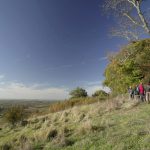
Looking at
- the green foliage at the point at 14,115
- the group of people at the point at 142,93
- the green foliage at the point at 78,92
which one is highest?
the green foliage at the point at 78,92

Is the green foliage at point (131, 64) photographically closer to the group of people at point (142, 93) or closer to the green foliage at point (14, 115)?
the group of people at point (142, 93)

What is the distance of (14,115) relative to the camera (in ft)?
99.5

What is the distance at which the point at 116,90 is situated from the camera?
39625 millimetres

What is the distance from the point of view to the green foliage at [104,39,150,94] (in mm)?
35781

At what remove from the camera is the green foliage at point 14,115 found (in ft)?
97.4

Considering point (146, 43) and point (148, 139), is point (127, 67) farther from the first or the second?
point (148, 139)

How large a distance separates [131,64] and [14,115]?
15179 millimetres

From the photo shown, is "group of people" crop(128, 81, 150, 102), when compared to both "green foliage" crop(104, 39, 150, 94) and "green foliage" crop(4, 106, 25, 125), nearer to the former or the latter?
"green foliage" crop(104, 39, 150, 94)

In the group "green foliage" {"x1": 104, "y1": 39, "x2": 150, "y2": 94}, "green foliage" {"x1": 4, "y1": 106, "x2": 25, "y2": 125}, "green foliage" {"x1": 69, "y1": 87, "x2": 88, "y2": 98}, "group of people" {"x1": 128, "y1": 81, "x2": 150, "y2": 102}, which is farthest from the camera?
"green foliage" {"x1": 69, "y1": 87, "x2": 88, "y2": 98}

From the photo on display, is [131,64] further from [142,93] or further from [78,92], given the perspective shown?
[78,92]

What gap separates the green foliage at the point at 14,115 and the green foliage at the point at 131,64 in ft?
43.2

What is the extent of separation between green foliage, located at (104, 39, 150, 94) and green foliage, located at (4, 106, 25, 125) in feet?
43.2

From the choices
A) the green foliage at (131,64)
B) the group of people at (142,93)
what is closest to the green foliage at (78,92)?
the green foliage at (131,64)

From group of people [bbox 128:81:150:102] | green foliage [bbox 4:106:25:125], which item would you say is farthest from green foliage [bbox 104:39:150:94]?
green foliage [bbox 4:106:25:125]
